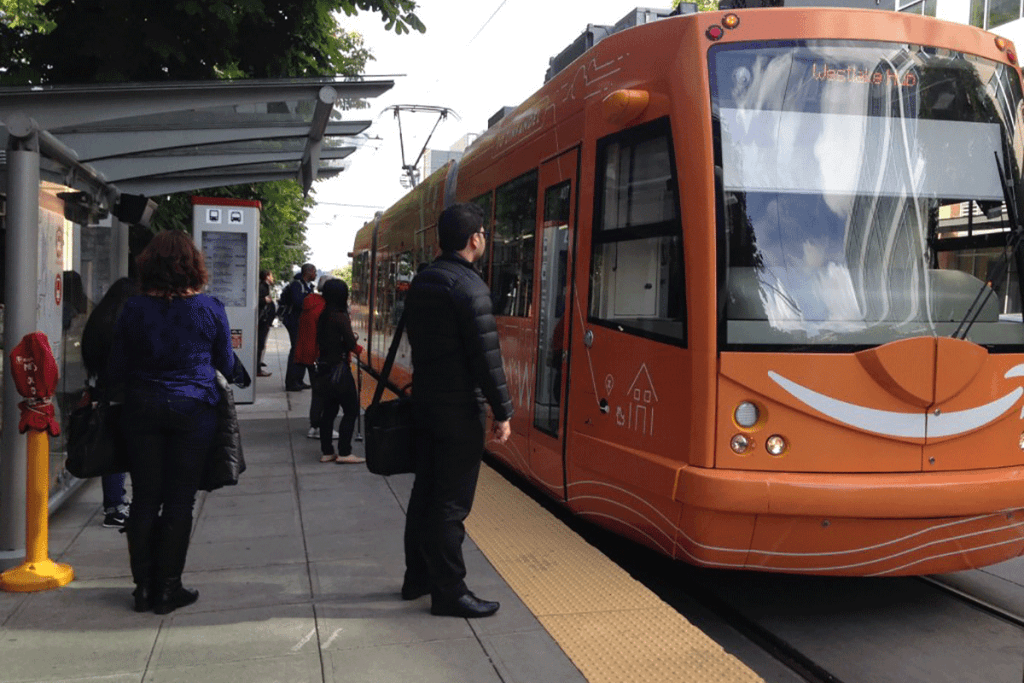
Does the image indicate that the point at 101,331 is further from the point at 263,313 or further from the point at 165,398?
the point at 263,313

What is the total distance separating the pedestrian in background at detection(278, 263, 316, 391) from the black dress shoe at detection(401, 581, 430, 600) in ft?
31.8

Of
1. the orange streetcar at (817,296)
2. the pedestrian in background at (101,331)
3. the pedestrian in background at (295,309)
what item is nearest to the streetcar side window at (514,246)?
the orange streetcar at (817,296)

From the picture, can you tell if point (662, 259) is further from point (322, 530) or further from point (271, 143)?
point (271, 143)

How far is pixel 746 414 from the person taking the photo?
15.7ft

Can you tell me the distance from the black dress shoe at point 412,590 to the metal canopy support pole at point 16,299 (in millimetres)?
1926

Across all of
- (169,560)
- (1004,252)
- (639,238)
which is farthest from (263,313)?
(1004,252)

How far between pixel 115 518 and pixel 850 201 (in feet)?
15.1

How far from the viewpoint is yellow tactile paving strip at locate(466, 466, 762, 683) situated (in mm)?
3910

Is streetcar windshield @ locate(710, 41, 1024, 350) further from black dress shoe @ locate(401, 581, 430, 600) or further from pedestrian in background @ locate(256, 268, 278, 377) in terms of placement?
pedestrian in background @ locate(256, 268, 278, 377)

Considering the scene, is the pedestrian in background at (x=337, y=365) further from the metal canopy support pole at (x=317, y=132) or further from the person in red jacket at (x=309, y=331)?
the person in red jacket at (x=309, y=331)

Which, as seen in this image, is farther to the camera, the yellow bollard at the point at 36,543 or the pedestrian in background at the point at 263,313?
the pedestrian in background at the point at 263,313

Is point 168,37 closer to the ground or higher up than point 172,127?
higher up

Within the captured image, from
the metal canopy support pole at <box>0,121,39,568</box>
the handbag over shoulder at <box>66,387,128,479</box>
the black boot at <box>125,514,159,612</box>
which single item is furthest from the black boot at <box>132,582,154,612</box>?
the metal canopy support pole at <box>0,121,39,568</box>

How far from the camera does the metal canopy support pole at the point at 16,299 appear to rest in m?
4.91
